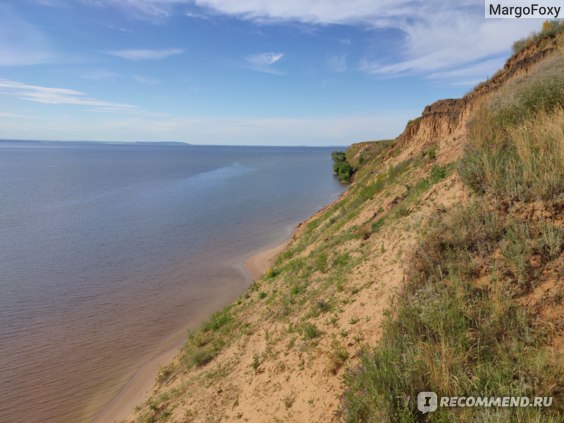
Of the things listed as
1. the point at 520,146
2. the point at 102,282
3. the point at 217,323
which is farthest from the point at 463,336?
the point at 102,282

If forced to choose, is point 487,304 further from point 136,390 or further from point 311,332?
point 136,390

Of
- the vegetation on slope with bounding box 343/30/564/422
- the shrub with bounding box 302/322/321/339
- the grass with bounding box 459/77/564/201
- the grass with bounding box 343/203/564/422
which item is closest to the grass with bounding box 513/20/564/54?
the grass with bounding box 459/77/564/201

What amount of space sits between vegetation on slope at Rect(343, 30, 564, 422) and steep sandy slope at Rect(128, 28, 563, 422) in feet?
2.22

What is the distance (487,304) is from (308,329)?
3575mm

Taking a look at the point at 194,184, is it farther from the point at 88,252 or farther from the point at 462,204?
the point at 462,204

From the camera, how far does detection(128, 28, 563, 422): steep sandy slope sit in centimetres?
584

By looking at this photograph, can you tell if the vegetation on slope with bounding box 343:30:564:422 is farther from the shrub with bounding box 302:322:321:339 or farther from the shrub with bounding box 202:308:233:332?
the shrub with bounding box 202:308:233:332

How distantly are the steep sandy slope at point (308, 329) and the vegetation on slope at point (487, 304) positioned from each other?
675 mm

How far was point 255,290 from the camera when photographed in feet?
47.7

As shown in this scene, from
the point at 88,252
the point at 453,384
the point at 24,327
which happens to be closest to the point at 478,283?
the point at 453,384

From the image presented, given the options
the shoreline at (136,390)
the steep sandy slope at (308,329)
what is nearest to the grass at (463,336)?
the steep sandy slope at (308,329)

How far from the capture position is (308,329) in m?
7.05

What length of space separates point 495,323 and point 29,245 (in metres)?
30.0

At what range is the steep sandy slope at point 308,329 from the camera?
5.84 metres
